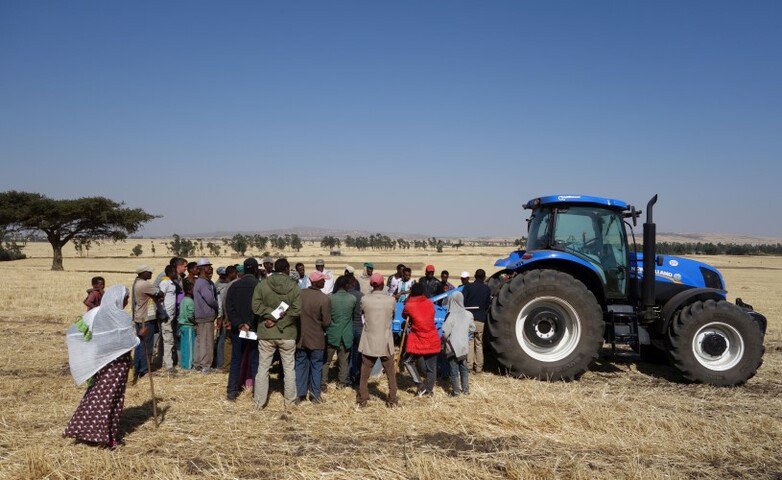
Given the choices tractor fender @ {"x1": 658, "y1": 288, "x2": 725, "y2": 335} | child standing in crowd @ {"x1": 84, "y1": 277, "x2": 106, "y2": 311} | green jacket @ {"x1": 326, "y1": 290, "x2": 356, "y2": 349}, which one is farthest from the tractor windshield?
child standing in crowd @ {"x1": 84, "y1": 277, "x2": 106, "y2": 311}

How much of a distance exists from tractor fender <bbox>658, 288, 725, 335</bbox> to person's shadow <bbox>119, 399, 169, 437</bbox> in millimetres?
7202

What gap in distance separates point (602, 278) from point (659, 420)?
299 cm

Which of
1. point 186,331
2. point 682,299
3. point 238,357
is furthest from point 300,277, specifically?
point 682,299

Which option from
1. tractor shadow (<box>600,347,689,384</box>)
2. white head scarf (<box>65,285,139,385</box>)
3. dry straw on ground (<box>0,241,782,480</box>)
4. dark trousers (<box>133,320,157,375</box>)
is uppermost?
white head scarf (<box>65,285,139,385</box>)

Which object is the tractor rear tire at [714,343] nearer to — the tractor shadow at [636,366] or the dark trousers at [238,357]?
the tractor shadow at [636,366]

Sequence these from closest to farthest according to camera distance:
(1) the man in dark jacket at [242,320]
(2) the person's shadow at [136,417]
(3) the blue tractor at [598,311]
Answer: (2) the person's shadow at [136,417]
(1) the man in dark jacket at [242,320]
(3) the blue tractor at [598,311]

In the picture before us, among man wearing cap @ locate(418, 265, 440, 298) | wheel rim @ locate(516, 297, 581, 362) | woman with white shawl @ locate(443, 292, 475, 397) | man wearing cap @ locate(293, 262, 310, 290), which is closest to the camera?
woman with white shawl @ locate(443, 292, 475, 397)

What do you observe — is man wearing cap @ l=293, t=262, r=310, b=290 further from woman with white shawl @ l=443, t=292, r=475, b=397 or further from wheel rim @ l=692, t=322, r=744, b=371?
wheel rim @ l=692, t=322, r=744, b=371

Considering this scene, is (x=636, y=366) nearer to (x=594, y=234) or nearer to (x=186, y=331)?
(x=594, y=234)

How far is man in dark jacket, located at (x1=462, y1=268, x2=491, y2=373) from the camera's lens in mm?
8461

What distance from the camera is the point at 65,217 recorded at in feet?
127

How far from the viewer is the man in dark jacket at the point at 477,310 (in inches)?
333

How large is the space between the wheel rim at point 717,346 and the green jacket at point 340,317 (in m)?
5.22

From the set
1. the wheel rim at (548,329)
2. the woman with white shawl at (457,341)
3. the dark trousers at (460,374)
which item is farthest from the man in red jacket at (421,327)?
the wheel rim at (548,329)
